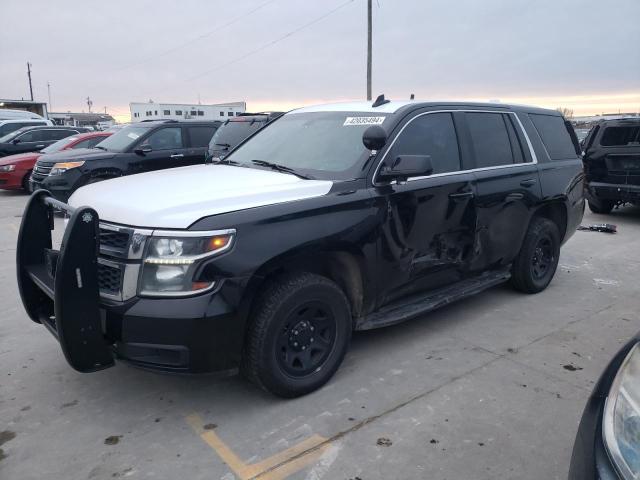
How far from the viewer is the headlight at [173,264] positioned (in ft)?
9.07

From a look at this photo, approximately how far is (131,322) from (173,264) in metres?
0.38

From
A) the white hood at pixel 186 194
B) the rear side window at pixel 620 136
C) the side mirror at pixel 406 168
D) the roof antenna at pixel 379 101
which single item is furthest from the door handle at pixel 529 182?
the rear side window at pixel 620 136

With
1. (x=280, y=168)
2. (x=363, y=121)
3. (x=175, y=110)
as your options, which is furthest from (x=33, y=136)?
(x=175, y=110)

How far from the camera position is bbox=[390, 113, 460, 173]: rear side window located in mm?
3916

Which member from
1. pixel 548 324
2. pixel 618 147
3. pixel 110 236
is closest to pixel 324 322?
pixel 110 236

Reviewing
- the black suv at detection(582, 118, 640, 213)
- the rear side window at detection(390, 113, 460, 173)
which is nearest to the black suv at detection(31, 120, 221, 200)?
the rear side window at detection(390, 113, 460, 173)

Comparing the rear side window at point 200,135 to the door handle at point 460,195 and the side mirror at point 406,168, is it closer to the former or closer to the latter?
the door handle at point 460,195

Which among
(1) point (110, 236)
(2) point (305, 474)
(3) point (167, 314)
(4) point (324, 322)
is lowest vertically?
(2) point (305, 474)

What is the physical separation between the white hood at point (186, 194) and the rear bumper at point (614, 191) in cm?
780

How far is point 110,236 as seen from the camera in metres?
2.97

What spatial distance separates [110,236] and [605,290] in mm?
4975

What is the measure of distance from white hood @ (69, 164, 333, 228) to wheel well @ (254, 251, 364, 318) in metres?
0.39

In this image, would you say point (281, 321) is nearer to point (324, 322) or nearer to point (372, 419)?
point (324, 322)

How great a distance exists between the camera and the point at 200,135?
11211mm
